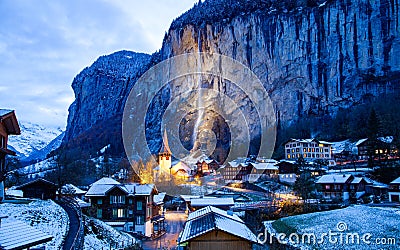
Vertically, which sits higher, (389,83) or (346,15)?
(346,15)

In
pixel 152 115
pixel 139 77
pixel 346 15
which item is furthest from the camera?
pixel 139 77

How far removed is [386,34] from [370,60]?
24.4ft

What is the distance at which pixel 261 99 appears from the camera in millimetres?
104625

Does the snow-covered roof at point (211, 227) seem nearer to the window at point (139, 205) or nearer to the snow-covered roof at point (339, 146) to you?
the window at point (139, 205)

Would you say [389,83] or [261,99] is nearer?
[389,83]

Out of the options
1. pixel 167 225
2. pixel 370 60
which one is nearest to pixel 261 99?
pixel 370 60

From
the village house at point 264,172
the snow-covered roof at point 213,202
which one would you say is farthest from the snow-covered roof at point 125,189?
the village house at point 264,172

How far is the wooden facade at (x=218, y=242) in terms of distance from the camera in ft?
52.0

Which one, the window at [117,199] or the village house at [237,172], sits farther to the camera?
the village house at [237,172]

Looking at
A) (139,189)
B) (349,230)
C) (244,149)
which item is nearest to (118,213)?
(139,189)

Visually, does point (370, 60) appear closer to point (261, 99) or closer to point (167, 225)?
point (261, 99)

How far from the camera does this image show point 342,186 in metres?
42.6

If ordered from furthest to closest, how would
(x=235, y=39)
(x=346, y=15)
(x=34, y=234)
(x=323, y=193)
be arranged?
(x=235, y=39), (x=346, y=15), (x=323, y=193), (x=34, y=234)

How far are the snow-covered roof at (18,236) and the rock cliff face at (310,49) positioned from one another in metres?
93.0
